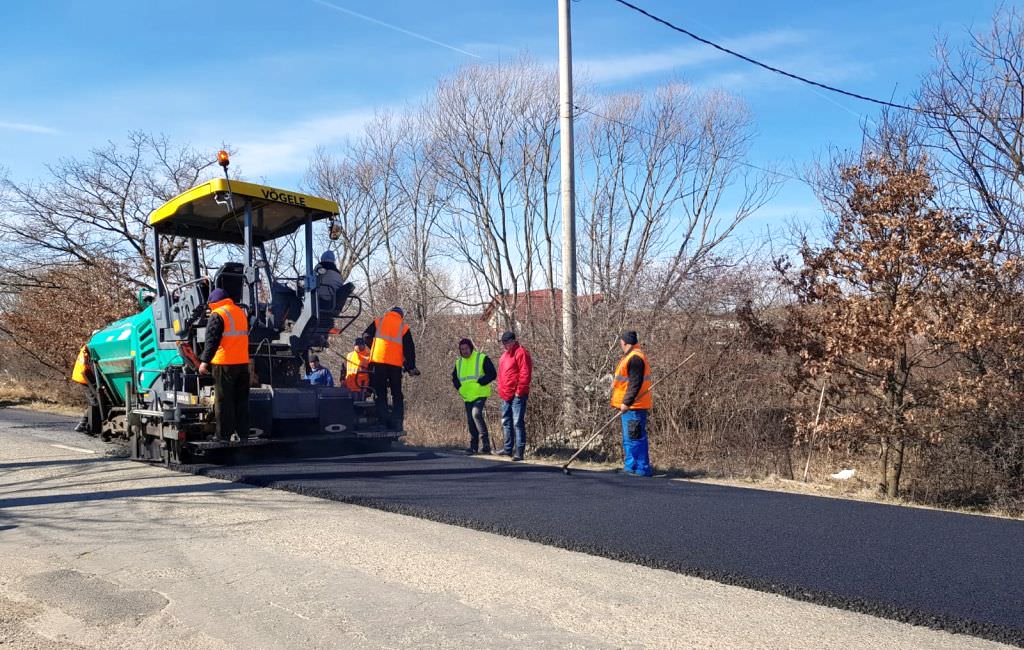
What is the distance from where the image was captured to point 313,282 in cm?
878

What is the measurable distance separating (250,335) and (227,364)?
909 mm

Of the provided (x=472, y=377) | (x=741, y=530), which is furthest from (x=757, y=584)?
(x=472, y=377)

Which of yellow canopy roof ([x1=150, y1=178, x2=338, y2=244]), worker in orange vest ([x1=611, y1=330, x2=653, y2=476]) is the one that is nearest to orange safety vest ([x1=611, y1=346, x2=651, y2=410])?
worker in orange vest ([x1=611, y1=330, x2=653, y2=476])

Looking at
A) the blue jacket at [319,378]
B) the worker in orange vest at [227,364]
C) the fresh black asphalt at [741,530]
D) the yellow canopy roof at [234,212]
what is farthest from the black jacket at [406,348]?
the worker in orange vest at [227,364]

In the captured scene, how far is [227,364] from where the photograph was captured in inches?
311

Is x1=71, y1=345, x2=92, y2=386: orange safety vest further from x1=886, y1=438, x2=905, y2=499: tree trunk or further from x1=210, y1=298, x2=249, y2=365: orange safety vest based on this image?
x1=886, y1=438, x2=905, y2=499: tree trunk

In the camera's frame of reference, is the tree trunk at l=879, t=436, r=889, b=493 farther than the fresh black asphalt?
Yes

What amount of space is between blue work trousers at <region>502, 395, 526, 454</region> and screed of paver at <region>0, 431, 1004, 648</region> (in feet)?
11.3

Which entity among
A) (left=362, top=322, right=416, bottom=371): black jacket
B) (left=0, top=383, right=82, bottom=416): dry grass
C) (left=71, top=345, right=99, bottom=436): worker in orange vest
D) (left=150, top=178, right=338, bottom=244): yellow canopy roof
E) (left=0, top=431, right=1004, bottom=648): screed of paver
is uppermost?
(left=150, top=178, right=338, bottom=244): yellow canopy roof

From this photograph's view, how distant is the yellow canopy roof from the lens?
27.5 ft

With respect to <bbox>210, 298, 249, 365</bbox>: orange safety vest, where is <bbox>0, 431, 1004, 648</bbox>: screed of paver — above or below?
below

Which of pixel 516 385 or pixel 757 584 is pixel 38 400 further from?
pixel 757 584

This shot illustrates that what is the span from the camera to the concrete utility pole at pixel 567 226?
1053 centimetres

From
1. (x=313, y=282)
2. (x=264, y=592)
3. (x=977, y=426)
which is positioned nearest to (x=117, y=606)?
(x=264, y=592)
